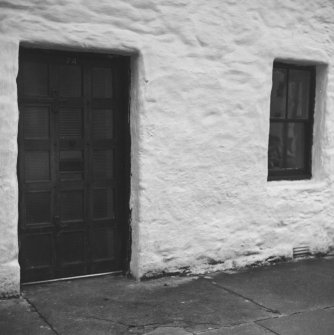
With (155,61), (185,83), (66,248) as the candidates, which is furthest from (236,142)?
(66,248)

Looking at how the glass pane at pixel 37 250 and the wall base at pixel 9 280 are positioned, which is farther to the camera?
the glass pane at pixel 37 250

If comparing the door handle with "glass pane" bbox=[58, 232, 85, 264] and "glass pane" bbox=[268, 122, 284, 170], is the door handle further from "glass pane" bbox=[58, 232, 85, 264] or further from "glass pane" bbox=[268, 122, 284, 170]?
"glass pane" bbox=[268, 122, 284, 170]

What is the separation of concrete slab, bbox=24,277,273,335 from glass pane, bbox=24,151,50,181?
3.27 feet

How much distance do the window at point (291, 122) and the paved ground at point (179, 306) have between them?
1.31 metres

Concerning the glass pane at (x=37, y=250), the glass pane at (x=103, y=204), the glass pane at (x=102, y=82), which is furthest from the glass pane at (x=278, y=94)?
the glass pane at (x=37, y=250)

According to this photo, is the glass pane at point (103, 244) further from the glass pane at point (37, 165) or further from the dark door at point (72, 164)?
the glass pane at point (37, 165)

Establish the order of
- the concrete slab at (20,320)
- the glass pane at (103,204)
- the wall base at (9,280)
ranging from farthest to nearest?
the glass pane at (103,204)
the wall base at (9,280)
the concrete slab at (20,320)

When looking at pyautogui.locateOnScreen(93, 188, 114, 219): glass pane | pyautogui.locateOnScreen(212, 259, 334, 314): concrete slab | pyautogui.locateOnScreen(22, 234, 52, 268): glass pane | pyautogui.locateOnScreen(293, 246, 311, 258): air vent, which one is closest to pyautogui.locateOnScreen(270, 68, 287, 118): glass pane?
pyautogui.locateOnScreen(293, 246, 311, 258): air vent

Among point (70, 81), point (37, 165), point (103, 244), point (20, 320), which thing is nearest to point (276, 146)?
point (103, 244)

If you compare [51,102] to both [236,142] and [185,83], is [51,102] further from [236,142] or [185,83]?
[236,142]

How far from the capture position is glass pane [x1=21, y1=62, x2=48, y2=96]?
4492mm

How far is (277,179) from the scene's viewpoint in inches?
229

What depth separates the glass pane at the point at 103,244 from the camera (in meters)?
4.92

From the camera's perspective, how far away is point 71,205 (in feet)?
15.7
